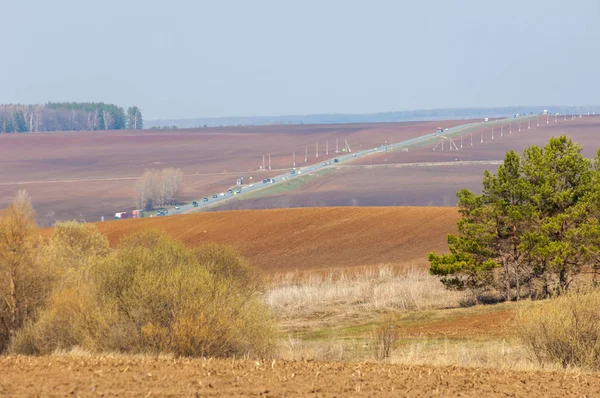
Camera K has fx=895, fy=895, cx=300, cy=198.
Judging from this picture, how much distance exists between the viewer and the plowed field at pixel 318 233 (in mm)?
53281

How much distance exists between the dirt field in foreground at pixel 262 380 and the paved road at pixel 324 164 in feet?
203

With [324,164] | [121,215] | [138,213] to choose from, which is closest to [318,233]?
[138,213]

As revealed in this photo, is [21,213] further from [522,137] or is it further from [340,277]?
[522,137]

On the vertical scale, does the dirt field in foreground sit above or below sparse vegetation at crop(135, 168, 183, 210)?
above

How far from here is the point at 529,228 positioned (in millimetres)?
38156

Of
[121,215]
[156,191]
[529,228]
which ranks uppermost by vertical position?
[529,228]

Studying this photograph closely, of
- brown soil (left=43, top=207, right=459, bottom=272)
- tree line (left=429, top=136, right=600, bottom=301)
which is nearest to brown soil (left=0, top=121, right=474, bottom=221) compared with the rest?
brown soil (left=43, top=207, right=459, bottom=272)

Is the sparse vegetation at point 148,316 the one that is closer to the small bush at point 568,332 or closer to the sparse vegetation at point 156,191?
the small bush at point 568,332

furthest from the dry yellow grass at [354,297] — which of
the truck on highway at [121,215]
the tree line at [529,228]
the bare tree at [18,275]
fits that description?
the truck on highway at [121,215]

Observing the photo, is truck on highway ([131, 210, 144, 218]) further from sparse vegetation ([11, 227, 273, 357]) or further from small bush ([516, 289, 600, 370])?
small bush ([516, 289, 600, 370])

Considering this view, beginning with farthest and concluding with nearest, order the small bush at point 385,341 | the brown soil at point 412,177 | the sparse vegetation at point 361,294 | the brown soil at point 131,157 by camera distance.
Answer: the brown soil at point 131,157
the brown soil at point 412,177
the sparse vegetation at point 361,294
the small bush at point 385,341

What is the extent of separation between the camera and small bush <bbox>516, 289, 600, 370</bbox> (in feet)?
64.5

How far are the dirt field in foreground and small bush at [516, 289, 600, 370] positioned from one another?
6.68 feet

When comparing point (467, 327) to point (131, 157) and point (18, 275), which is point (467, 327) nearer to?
point (18, 275)
